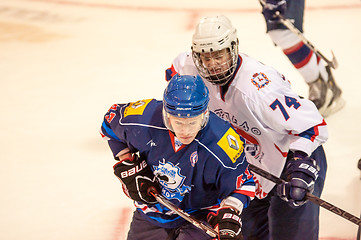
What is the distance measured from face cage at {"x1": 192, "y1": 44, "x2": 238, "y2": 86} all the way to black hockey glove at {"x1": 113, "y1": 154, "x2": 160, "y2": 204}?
416mm

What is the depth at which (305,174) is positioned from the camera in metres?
2.22

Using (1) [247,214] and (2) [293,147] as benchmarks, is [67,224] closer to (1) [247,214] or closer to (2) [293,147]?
(1) [247,214]

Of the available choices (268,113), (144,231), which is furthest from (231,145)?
(144,231)

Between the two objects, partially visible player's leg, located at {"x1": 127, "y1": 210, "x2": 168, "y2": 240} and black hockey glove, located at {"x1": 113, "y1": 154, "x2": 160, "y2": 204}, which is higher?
black hockey glove, located at {"x1": 113, "y1": 154, "x2": 160, "y2": 204}

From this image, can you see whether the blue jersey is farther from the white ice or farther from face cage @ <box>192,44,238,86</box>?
the white ice

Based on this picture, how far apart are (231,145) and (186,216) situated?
0.30 metres

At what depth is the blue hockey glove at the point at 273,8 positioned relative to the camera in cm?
363

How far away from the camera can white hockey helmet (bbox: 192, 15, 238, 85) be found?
7.27 ft

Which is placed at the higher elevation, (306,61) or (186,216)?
(186,216)

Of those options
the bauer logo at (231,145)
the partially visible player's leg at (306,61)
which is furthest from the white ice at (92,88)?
the bauer logo at (231,145)

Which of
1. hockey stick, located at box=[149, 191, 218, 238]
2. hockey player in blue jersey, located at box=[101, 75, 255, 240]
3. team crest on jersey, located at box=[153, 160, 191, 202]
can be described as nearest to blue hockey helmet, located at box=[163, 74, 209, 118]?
hockey player in blue jersey, located at box=[101, 75, 255, 240]

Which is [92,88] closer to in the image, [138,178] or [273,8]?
[273,8]

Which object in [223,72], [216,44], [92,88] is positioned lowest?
[92,88]

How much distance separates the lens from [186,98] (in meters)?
1.87
